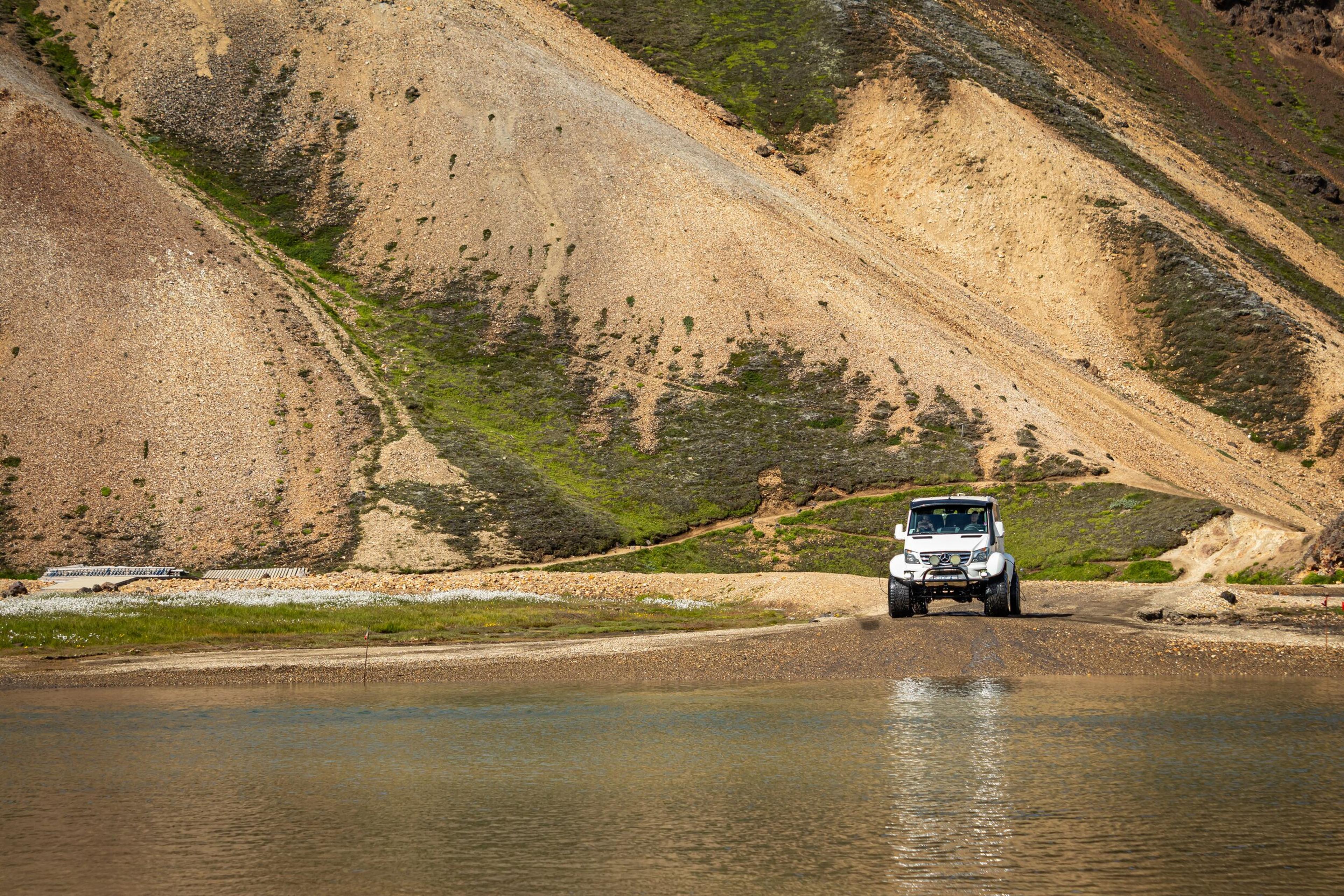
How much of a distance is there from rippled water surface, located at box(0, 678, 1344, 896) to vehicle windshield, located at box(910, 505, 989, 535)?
7.49 meters

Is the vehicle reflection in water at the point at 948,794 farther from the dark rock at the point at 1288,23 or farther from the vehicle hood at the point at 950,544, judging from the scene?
the dark rock at the point at 1288,23

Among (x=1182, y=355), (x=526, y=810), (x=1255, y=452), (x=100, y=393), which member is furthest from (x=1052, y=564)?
(x=100, y=393)

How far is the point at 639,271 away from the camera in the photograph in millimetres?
62750

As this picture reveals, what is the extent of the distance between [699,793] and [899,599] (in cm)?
1533

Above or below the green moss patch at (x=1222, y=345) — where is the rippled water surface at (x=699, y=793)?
below

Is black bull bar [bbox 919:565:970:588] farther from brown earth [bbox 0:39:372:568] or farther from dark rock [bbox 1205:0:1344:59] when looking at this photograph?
dark rock [bbox 1205:0:1344:59]

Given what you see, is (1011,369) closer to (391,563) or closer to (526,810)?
(391,563)

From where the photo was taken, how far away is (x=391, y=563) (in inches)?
1751

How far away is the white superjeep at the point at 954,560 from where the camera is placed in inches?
1063

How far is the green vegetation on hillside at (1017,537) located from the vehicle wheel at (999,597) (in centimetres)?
1350

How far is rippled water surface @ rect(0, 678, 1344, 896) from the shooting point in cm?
1051

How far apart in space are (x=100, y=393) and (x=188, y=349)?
4550 mm

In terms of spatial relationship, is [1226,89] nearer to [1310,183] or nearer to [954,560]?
[1310,183]

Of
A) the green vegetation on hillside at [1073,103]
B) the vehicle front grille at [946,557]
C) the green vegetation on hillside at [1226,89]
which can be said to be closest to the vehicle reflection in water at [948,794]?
the vehicle front grille at [946,557]
